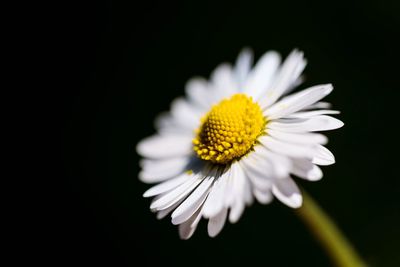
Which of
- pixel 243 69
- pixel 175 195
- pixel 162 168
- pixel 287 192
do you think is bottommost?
pixel 287 192

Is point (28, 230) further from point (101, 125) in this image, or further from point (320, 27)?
point (320, 27)

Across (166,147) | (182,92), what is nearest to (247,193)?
(166,147)

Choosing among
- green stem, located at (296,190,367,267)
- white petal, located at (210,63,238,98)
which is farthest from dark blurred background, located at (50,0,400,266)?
white petal, located at (210,63,238,98)

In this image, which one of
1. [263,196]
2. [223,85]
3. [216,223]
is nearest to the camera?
[263,196]

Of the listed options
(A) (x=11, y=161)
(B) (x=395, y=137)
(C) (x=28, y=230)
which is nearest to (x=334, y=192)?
(B) (x=395, y=137)

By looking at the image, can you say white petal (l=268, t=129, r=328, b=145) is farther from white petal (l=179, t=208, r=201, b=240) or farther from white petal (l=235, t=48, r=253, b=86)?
white petal (l=235, t=48, r=253, b=86)

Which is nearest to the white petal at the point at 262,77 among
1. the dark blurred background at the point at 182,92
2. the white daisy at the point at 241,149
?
the white daisy at the point at 241,149

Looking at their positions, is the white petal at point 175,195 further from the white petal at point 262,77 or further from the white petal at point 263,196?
the white petal at point 262,77

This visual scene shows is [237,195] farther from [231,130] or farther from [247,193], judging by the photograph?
[231,130]
